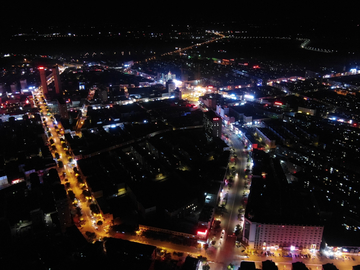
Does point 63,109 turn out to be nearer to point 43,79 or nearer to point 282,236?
point 43,79

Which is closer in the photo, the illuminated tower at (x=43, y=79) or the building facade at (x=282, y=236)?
the building facade at (x=282, y=236)

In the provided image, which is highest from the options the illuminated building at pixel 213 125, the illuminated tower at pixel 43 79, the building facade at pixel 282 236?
the illuminated tower at pixel 43 79

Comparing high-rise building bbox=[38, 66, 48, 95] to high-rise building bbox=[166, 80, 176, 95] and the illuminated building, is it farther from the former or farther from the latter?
the illuminated building

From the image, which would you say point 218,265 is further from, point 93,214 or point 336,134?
point 336,134

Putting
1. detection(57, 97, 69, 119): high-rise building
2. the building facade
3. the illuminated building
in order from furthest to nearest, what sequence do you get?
detection(57, 97, 69, 119): high-rise building → the illuminated building → the building facade

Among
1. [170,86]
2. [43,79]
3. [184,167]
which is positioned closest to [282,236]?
[184,167]

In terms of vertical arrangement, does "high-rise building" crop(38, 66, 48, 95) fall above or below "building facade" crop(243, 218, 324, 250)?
above

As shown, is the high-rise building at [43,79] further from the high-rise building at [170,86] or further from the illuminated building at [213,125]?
the illuminated building at [213,125]

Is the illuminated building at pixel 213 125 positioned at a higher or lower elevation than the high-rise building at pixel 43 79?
lower

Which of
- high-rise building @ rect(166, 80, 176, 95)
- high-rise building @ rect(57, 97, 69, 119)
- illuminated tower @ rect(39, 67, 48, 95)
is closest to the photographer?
high-rise building @ rect(57, 97, 69, 119)

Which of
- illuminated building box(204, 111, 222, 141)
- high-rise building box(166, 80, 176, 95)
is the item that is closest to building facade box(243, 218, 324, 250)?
illuminated building box(204, 111, 222, 141)

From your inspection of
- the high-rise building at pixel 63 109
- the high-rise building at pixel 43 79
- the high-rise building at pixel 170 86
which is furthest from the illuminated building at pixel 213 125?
the high-rise building at pixel 43 79
